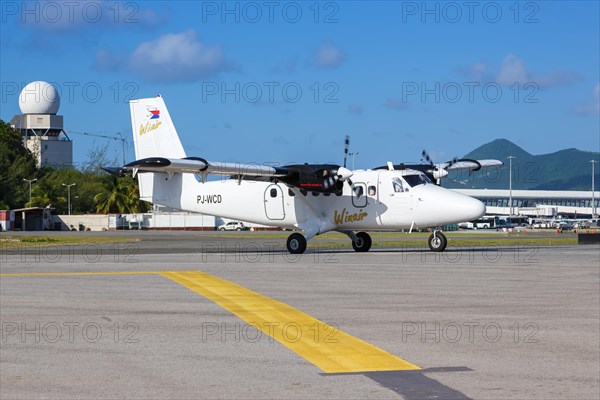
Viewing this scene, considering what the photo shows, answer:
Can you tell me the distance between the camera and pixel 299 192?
35562mm

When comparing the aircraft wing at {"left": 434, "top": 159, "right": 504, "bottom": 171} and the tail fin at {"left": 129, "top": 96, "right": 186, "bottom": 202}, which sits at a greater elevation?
the tail fin at {"left": 129, "top": 96, "right": 186, "bottom": 202}

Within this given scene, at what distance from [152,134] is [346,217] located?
9809 mm

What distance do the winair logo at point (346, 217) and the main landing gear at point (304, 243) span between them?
4.41 feet

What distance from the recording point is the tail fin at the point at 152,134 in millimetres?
37656

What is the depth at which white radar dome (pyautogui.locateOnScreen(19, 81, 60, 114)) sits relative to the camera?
5487 inches

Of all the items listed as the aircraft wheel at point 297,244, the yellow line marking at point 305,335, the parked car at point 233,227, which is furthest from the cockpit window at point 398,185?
the parked car at point 233,227

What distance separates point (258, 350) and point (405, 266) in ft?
50.5

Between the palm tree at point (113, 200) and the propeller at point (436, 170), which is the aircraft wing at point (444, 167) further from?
the palm tree at point (113, 200)

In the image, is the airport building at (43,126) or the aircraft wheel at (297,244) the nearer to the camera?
the aircraft wheel at (297,244)

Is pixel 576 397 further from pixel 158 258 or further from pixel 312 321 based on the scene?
pixel 158 258

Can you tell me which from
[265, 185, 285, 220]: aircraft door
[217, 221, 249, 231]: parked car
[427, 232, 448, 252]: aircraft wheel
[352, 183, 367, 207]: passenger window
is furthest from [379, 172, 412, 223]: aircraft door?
[217, 221, 249, 231]: parked car

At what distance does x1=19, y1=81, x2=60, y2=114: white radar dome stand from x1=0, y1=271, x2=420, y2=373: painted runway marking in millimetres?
128744

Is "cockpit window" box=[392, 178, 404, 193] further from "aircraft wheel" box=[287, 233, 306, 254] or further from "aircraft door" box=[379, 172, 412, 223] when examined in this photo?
"aircraft wheel" box=[287, 233, 306, 254]

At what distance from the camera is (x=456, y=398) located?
8.30 meters
